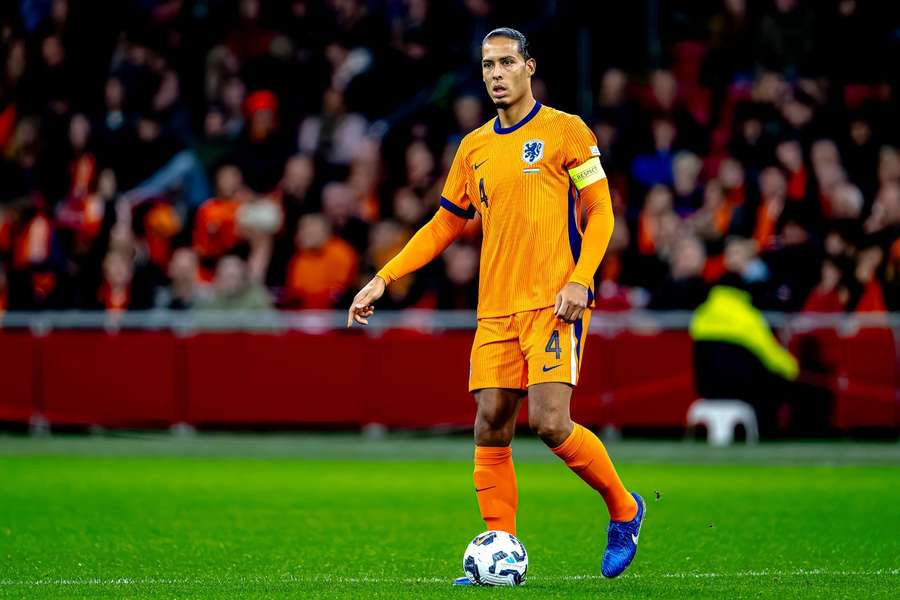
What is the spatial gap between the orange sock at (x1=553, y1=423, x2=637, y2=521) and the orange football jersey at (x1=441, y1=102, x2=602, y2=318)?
25.2 inches

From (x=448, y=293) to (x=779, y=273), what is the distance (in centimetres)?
352

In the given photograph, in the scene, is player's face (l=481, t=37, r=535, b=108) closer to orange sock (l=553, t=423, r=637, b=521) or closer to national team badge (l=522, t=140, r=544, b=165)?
national team badge (l=522, t=140, r=544, b=165)

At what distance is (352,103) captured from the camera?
876 inches

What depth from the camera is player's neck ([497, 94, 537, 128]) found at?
803cm

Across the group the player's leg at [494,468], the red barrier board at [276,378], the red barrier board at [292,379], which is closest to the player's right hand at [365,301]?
the player's leg at [494,468]

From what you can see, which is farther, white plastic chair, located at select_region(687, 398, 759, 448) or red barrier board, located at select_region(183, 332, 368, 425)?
red barrier board, located at select_region(183, 332, 368, 425)

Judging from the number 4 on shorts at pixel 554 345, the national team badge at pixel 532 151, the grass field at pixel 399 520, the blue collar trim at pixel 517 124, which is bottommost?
the grass field at pixel 399 520

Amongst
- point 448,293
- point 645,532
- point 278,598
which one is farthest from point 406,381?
point 278,598

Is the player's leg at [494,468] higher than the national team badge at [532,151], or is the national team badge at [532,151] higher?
the national team badge at [532,151]

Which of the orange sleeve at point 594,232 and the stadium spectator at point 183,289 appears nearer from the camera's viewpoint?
the orange sleeve at point 594,232

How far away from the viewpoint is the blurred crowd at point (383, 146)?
18422 millimetres

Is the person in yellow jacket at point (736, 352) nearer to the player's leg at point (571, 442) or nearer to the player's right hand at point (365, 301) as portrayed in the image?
the player's leg at point (571, 442)

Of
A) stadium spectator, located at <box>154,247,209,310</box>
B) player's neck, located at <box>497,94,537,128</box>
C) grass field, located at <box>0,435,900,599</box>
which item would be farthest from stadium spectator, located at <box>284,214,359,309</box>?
player's neck, located at <box>497,94,537,128</box>

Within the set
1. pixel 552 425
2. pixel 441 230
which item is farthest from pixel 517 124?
pixel 552 425
